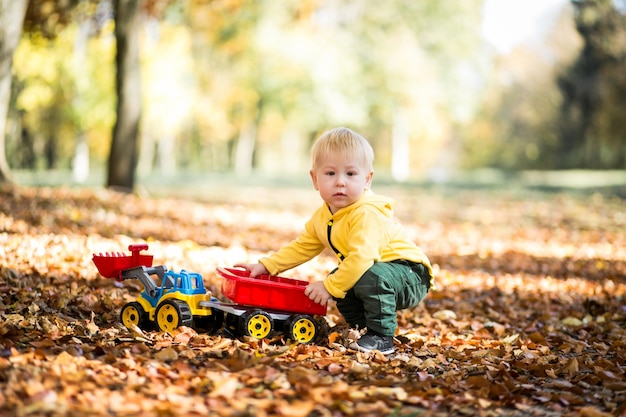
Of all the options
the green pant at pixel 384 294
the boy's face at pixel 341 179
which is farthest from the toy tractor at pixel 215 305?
the boy's face at pixel 341 179

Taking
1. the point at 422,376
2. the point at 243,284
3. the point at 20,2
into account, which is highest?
the point at 20,2

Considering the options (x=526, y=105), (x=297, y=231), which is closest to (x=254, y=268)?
(x=297, y=231)

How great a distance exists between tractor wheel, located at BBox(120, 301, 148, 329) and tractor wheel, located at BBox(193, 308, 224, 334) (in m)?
0.31

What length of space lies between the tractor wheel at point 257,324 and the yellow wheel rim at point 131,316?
2.17 ft

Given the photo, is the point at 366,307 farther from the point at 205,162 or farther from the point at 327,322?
the point at 205,162

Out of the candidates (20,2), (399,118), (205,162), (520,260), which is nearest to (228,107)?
(399,118)

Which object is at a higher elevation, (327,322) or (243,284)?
(243,284)

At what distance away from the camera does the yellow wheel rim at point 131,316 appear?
4.23 m

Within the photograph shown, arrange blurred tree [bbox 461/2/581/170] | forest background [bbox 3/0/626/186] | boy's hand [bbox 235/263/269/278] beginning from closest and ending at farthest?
1. boy's hand [bbox 235/263/269/278]
2. forest background [bbox 3/0/626/186]
3. blurred tree [bbox 461/2/581/170]

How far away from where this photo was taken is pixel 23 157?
133ft

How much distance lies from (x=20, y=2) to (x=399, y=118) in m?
30.9

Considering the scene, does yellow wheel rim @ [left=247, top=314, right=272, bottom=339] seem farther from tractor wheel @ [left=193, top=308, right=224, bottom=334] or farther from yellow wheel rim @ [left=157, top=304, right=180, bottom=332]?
yellow wheel rim @ [left=157, top=304, right=180, bottom=332]

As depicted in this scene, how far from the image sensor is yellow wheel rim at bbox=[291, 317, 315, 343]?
4.18 metres

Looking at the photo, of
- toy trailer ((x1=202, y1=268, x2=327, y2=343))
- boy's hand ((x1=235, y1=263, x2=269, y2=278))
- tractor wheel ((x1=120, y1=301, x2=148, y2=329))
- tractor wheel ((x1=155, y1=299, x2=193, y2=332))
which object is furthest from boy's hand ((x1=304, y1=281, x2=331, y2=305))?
tractor wheel ((x1=120, y1=301, x2=148, y2=329))
